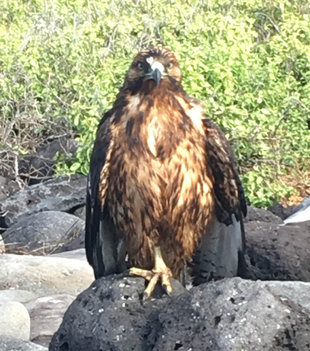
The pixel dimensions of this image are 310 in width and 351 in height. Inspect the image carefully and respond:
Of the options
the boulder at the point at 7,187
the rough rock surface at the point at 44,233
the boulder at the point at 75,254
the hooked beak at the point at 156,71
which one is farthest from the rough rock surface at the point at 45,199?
the hooked beak at the point at 156,71

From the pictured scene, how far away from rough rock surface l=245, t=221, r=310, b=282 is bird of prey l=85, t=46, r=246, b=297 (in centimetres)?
122

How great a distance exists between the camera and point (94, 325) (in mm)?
4902

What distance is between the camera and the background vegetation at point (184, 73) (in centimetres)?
1352

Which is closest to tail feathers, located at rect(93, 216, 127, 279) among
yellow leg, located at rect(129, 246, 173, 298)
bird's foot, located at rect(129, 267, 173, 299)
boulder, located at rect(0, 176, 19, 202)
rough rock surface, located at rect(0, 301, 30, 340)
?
yellow leg, located at rect(129, 246, 173, 298)

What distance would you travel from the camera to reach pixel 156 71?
5746mm

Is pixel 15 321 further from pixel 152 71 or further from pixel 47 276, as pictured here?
pixel 152 71

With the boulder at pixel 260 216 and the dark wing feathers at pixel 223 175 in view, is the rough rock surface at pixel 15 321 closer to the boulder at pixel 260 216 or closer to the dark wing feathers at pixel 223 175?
the dark wing feathers at pixel 223 175

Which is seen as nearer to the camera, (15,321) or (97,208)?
(97,208)

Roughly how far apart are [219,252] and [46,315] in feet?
6.33

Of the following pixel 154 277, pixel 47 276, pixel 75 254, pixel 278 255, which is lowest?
pixel 75 254

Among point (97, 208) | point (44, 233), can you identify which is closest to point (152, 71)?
point (97, 208)

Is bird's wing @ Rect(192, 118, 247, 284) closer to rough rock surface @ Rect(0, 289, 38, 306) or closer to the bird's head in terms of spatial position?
the bird's head

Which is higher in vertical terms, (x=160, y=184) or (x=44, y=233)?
(x=160, y=184)

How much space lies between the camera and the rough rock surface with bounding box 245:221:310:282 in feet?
23.6
